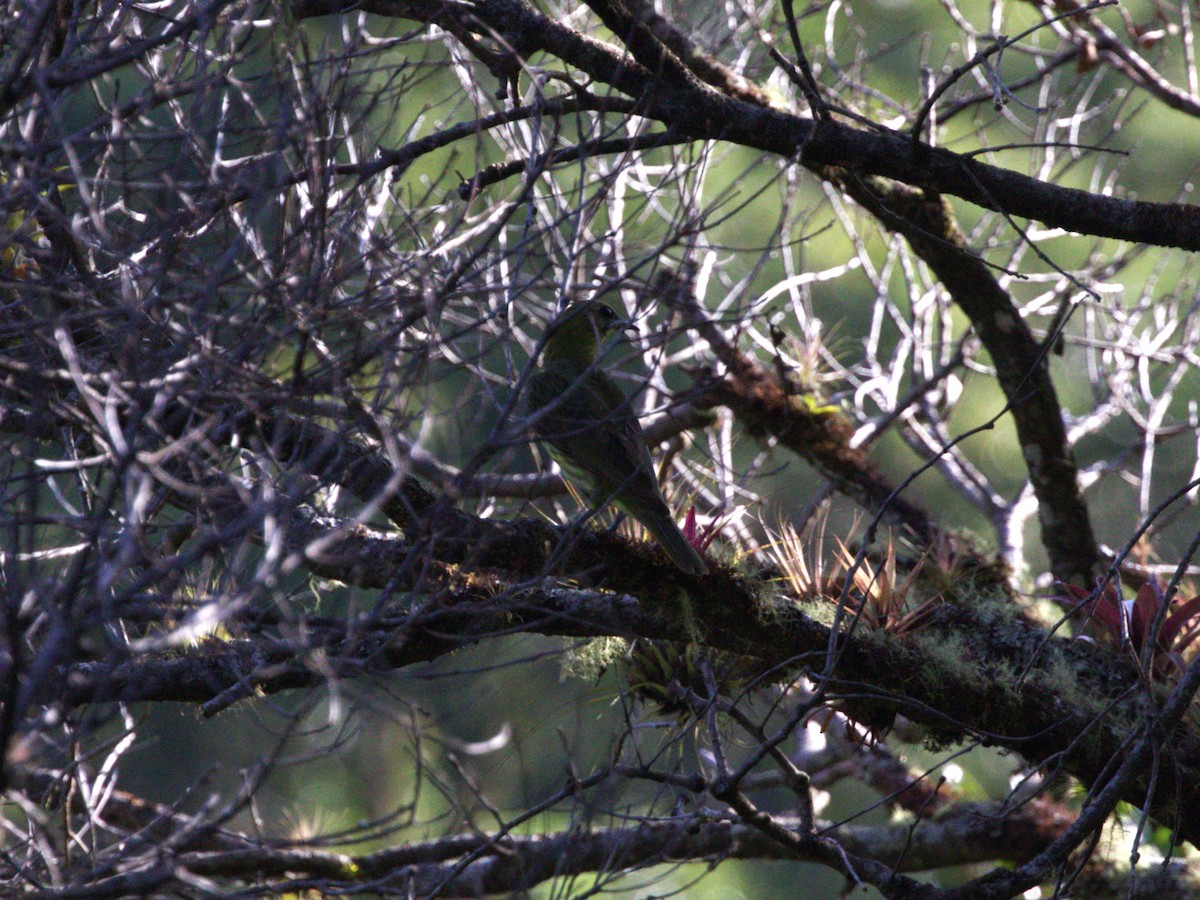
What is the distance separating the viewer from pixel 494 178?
3.46m

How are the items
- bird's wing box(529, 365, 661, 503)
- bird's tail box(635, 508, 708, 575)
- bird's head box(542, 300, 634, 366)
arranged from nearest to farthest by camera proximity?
bird's tail box(635, 508, 708, 575)
bird's wing box(529, 365, 661, 503)
bird's head box(542, 300, 634, 366)

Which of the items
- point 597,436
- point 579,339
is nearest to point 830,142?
point 597,436

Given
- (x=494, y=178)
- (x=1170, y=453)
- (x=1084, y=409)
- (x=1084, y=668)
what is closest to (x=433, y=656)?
(x=494, y=178)

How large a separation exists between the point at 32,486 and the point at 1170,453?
9.73 meters

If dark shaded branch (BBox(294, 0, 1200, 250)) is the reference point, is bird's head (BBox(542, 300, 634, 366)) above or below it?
below

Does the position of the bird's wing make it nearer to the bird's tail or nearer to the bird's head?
the bird's tail

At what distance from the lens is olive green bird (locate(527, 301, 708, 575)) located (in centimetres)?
327

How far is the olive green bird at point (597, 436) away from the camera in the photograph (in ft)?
10.7

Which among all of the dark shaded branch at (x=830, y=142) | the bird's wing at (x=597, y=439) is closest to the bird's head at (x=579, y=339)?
the bird's wing at (x=597, y=439)

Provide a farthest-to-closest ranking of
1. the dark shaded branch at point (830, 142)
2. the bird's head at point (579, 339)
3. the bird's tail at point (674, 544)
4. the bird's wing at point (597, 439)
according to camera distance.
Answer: the bird's head at point (579, 339) < the bird's wing at point (597, 439) < the dark shaded branch at point (830, 142) < the bird's tail at point (674, 544)

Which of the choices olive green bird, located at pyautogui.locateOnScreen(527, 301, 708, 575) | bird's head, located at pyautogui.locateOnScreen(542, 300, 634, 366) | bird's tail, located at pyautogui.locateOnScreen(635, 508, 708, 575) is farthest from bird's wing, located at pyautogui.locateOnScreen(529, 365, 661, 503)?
bird's head, located at pyautogui.locateOnScreen(542, 300, 634, 366)

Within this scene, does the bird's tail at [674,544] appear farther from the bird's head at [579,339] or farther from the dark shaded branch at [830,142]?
the bird's head at [579,339]

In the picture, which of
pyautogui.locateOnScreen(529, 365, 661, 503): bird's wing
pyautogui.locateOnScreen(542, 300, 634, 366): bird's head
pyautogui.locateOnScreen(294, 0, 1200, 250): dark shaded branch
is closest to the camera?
pyautogui.locateOnScreen(294, 0, 1200, 250): dark shaded branch

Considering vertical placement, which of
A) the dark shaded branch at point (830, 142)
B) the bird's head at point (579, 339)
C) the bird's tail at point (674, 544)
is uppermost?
the dark shaded branch at point (830, 142)
